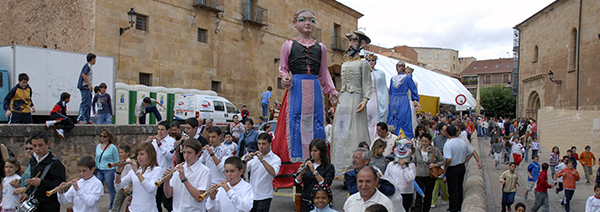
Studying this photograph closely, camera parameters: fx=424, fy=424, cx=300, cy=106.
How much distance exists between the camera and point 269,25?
26.1 m

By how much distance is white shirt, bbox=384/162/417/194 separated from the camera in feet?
17.1

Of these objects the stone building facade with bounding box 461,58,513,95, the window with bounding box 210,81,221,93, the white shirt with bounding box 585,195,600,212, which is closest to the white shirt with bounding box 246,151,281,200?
the white shirt with bounding box 585,195,600,212

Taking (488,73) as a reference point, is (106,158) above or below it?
below

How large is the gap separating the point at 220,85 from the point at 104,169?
16.5 meters

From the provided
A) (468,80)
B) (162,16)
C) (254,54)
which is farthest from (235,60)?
(468,80)

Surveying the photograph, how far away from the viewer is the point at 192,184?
438 cm

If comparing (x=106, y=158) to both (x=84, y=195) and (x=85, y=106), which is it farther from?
(x=85, y=106)

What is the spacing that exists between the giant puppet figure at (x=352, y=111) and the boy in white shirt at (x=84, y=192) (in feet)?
11.1

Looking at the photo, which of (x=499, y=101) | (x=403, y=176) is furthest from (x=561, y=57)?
(x=403, y=176)

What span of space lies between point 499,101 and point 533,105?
79.7ft

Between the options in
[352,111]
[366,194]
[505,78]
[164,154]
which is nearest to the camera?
[366,194]

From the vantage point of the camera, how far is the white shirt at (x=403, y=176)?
521cm

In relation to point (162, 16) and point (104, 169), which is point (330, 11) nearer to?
point (162, 16)

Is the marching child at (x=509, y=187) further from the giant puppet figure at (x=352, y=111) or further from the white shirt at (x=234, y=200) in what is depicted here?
the white shirt at (x=234, y=200)
